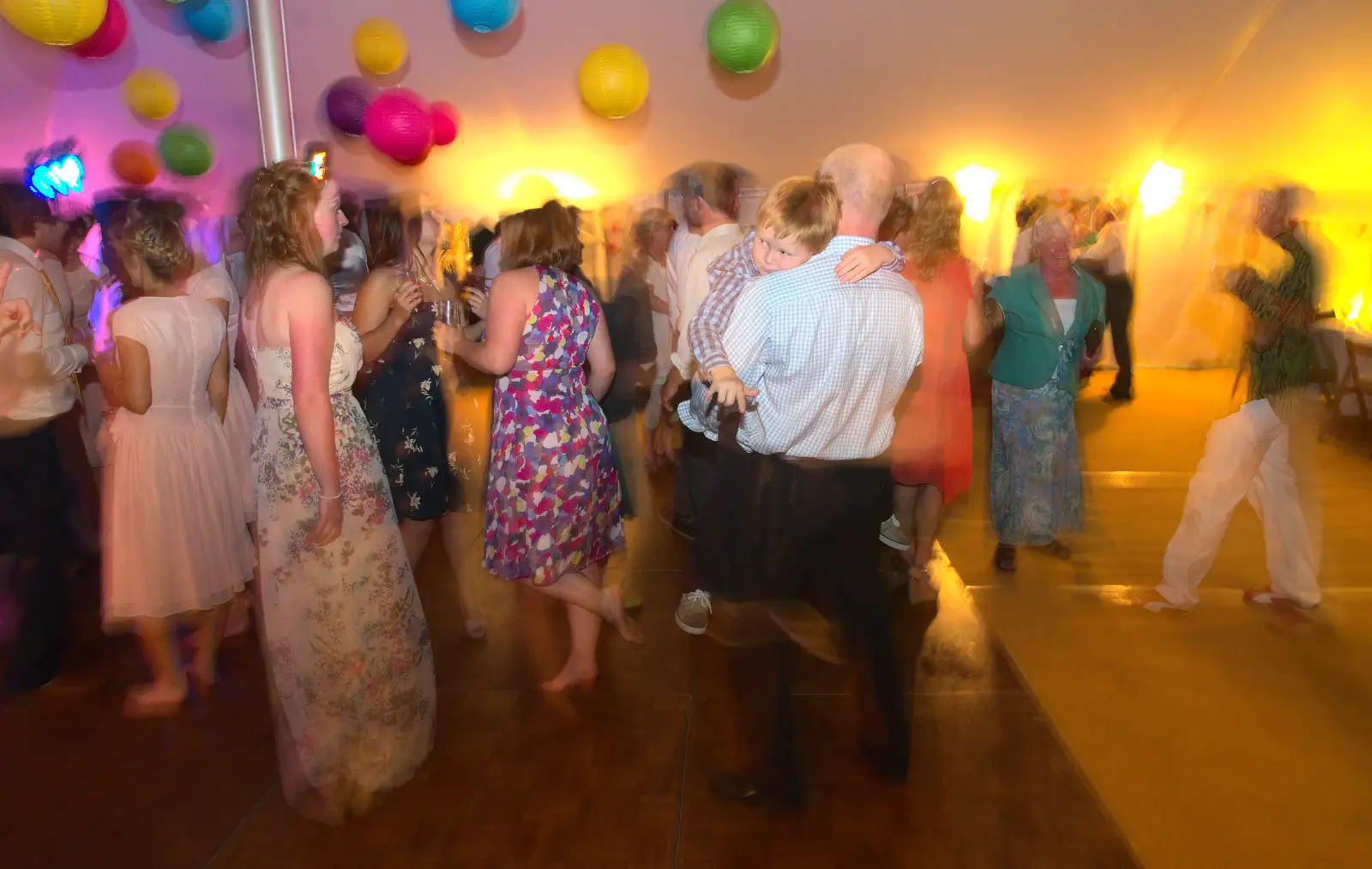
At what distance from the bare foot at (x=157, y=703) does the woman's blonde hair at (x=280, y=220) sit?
1294mm

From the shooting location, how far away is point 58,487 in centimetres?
251

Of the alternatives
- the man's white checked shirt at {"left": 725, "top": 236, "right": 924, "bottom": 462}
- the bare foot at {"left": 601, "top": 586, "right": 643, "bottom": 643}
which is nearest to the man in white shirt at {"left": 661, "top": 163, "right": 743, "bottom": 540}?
the bare foot at {"left": 601, "top": 586, "right": 643, "bottom": 643}

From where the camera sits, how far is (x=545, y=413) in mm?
2123

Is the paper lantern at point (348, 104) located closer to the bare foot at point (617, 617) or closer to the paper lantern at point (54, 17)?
the paper lantern at point (54, 17)

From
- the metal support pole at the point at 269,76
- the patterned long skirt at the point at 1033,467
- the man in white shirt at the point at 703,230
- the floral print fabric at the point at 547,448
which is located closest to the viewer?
the floral print fabric at the point at 547,448

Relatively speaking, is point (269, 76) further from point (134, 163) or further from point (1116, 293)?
point (1116, 293)

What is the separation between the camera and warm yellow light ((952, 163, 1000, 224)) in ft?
20.2

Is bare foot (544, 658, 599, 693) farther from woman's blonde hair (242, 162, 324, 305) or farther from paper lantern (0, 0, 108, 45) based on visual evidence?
paper lantern (0, 0, 108, 45)

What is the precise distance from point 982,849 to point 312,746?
148cm

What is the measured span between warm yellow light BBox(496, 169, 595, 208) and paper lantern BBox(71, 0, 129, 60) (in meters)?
2.36

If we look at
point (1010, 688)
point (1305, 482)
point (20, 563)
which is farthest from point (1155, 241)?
point (20, 563)

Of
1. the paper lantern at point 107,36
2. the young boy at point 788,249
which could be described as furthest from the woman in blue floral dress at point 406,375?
the paper lantern at point 107,36

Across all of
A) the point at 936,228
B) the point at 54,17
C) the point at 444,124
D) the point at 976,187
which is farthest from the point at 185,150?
the point at 976,187

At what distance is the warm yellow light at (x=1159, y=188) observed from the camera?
629 cm
